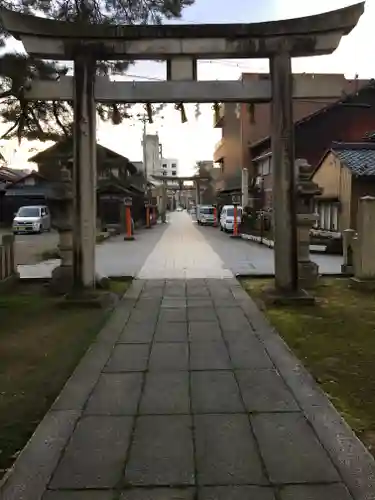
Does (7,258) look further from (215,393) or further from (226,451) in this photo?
(226,451)

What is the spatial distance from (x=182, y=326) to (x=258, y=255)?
39.8 ft

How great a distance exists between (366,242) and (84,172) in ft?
20.9

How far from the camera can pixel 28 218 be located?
35.4 meters

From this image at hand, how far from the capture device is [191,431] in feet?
12.8

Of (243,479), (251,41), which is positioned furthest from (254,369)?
(251,41)

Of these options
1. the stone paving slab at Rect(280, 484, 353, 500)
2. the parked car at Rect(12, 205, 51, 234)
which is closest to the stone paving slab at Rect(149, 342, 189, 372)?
the stone paving slab at Rect(280, 484, 353, 500)

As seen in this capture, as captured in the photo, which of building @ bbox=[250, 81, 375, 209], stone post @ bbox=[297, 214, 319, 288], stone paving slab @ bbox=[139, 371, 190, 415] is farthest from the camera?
building @ bbox=[250, 81, 375, 209]

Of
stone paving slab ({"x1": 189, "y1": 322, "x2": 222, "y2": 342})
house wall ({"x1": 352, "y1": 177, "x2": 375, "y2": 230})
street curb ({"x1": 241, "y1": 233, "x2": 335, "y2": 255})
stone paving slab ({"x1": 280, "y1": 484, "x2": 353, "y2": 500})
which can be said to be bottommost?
stone paving slab ({"x1": 280, "y1": 484, "x2": 353, "y2": 500})

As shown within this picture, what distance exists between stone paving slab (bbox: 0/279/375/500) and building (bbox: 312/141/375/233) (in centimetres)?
1554

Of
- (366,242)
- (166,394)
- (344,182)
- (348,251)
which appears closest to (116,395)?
(166,394)

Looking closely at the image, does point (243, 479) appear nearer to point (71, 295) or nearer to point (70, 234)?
point (71, 295)

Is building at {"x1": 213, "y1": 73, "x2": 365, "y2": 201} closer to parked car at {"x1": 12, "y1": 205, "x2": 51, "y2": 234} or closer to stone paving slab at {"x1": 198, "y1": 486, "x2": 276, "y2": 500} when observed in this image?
parked car at {"x1": 12, "y1": 205, "x2": 51, "y2": 234}

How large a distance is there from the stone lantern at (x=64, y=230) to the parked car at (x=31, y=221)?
24091mm

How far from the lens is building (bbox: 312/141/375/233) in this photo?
66.7ft
